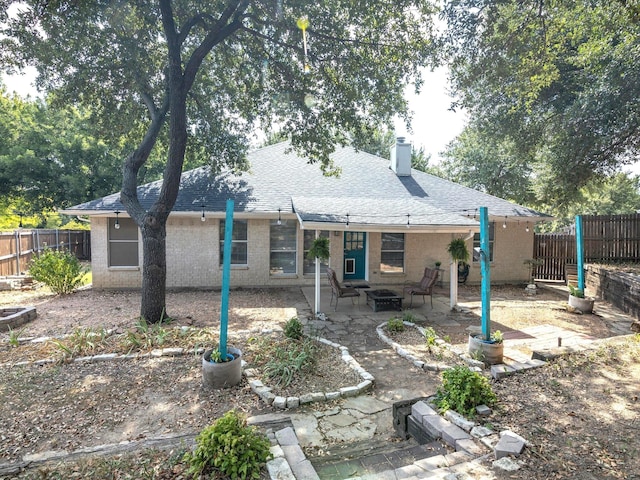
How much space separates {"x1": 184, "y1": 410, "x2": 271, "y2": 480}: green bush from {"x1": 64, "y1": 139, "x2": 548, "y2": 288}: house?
677 centimetres

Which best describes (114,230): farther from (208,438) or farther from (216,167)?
(208,438)

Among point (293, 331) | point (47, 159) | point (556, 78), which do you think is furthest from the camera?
point (47, 159)

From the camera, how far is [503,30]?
22.0 feet

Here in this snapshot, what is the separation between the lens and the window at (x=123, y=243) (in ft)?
35.8

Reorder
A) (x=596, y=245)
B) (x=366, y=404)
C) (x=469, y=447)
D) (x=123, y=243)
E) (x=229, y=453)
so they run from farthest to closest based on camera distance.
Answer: (x=596, y=245), (x=123, y=243), (x=366, y=404), (x=469, y=447), (x=229, y=453)

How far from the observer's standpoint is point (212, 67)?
9914mm

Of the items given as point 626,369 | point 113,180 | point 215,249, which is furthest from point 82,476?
point 113,180

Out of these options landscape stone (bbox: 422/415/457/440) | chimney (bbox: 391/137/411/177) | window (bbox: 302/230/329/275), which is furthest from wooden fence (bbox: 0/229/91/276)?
chimney (bbox: 391/137/411/177)

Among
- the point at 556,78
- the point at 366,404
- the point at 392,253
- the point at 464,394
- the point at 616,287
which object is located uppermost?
the point at 556,78

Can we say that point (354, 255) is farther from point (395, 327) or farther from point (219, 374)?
point (219, 374)

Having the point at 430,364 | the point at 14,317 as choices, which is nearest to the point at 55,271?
the point at 14,317

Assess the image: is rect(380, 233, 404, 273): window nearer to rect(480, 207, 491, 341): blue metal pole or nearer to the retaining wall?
the retaining wall

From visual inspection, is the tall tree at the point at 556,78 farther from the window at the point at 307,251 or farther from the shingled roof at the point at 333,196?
the window at the point at 307,251

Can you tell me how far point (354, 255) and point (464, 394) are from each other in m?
8.39
